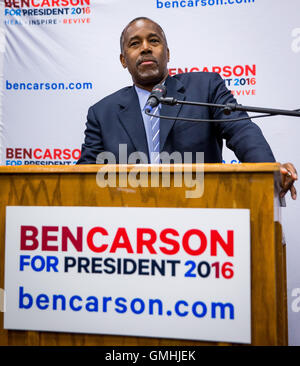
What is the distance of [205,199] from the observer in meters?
1.21

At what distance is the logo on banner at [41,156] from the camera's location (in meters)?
3.12

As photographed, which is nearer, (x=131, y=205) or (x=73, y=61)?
(x=131, y=205)

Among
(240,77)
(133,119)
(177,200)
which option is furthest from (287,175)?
(240,77)

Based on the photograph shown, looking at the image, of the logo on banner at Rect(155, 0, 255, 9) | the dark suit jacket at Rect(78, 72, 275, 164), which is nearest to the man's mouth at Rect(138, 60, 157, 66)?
the dark suit jacket at Rect(78, 72, 275, 164)

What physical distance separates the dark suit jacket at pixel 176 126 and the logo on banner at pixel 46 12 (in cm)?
116

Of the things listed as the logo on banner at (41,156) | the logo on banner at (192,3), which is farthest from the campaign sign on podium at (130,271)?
the logo on banner at (192,3)

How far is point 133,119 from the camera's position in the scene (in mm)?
2141

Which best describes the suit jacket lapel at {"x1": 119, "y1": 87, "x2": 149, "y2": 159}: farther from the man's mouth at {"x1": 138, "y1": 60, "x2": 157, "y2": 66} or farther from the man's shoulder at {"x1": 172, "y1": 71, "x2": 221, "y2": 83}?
the man's shoulder at {"x1": 172, "y1": 71, "x2": 221, "y2": 83}

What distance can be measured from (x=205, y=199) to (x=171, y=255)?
199 millimetres

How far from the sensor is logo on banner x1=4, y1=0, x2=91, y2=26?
310cm

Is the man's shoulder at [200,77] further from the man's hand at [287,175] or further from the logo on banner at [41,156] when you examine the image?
the logo on banner at [41,156]
